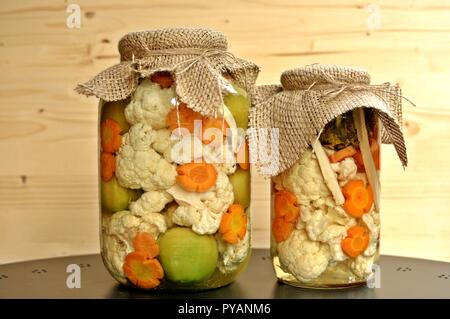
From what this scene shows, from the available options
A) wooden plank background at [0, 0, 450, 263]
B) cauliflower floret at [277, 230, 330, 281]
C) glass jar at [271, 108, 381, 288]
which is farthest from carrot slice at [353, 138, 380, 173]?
wooden plank background at [0, 0, 450, 263]

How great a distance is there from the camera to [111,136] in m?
0.82

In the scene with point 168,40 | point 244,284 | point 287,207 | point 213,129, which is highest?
point 168,40

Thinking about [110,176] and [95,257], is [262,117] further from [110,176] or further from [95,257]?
[95,257]

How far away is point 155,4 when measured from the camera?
1206 mm

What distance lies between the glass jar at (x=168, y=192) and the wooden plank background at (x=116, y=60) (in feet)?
1.34

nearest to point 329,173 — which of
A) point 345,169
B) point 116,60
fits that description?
point 345,169

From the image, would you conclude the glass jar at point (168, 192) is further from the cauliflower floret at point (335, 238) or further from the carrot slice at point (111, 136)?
the cauliflower floret at point (335, 238)

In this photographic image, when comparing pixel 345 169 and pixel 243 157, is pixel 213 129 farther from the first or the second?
pixel 345 169

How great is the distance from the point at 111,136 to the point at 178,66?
0.41ft

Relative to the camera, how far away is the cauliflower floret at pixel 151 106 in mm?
784

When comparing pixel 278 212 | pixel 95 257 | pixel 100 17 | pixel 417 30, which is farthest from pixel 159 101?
pixel 417 30

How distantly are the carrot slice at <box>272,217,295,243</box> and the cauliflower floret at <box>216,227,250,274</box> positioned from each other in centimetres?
5

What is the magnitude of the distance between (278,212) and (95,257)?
36cm

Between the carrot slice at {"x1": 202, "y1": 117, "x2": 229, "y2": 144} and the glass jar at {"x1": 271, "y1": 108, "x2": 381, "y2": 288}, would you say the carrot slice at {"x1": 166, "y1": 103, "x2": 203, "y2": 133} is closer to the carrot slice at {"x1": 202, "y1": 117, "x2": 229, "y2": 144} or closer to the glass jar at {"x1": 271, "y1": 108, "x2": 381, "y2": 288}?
the carrot slice at {"x1": 202, "y1": 117, "x2": 229, "y2": 144}
